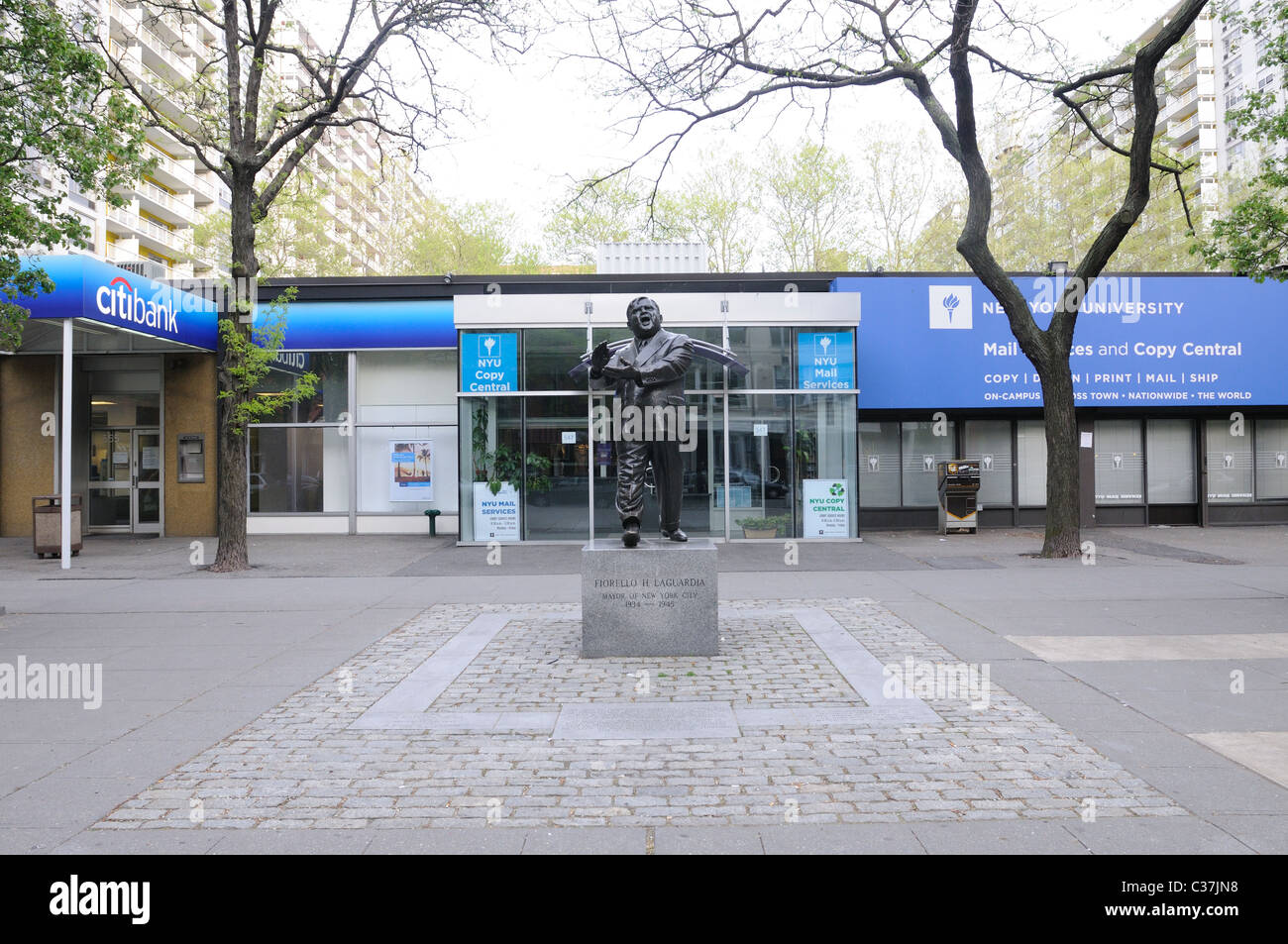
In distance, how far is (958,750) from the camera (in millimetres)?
5082

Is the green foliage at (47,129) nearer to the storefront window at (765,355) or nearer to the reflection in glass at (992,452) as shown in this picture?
the storefront window at (765,355)

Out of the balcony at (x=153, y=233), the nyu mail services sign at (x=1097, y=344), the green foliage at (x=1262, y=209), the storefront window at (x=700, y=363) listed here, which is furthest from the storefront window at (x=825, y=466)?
the balcony at (x=153, y=233)

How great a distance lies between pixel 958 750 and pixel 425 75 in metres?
13.8

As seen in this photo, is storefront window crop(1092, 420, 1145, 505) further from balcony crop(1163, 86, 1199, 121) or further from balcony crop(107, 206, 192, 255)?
balcony crop(1163, 86, 1199, 121)

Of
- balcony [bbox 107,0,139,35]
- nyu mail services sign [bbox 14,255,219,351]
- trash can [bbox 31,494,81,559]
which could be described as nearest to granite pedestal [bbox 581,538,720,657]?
nyu mail services sign [bbox 14,255,219,351]

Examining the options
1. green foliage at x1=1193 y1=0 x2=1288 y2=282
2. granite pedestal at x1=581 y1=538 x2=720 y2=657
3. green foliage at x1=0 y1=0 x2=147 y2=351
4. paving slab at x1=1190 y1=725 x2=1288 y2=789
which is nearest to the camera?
paving slab at x1=1190 y1=725 x2=1288 y2=789

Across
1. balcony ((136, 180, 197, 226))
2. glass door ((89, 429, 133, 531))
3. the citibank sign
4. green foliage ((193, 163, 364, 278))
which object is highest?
balcony ((136, 180, 197, 226))

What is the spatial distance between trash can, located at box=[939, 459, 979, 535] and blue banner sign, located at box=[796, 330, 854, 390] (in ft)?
10.6

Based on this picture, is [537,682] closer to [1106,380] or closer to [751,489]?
[751,489]

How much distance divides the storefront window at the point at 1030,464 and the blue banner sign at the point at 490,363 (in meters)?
11.6

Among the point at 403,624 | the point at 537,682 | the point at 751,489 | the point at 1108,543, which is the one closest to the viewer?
the point at 537,682

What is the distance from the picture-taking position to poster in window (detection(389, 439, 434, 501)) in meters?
20.3

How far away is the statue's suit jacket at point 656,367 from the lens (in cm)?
834

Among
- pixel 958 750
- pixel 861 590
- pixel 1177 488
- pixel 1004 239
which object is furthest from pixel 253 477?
pixel 1004 239
